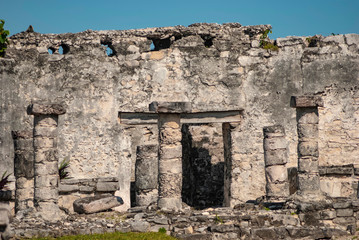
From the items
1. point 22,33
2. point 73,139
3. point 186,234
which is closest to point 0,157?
point 73,139

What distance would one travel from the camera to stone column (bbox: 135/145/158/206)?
15.4 metres

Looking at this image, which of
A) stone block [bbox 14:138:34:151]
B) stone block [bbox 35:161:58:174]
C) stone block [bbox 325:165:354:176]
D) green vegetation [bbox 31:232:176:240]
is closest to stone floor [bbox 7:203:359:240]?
green vegetation [bbox 31:232:176:240]

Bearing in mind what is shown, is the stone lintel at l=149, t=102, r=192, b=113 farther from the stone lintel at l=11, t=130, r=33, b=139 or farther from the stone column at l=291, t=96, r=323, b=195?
the stone lintel at l=11, t=130, r=33, b=139

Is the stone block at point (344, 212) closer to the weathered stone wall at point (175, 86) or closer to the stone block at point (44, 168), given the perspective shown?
the weathered stone wall at point (175, 86)

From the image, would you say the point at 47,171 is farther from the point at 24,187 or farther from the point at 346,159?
the point at 346,159

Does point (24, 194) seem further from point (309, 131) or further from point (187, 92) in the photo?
point (309, 131)

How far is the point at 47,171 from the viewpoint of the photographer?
13570 millimetres

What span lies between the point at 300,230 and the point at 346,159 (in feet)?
15.1

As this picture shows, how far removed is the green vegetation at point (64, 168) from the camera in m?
16.1

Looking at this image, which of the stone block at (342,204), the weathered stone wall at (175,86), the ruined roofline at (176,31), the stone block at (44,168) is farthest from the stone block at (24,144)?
the stone block at (342,204)

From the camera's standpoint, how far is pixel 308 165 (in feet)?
45.2

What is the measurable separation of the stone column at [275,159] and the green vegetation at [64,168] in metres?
4.73

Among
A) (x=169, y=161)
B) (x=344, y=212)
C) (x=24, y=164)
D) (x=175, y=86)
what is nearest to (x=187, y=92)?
(x=175, y=86)

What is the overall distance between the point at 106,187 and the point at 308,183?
4.50 m
